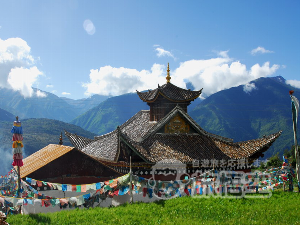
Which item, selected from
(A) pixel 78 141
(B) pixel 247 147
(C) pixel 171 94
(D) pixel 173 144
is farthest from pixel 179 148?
(A) pixel 78 141

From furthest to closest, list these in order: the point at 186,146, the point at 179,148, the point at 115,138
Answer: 1. the point at 115,138
2. the point at 186,146
3. the point at 179,148

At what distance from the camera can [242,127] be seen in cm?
15325

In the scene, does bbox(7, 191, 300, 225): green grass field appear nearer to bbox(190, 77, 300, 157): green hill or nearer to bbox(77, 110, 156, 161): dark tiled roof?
bbox(77, 110, 156, 161): dark tiled roof

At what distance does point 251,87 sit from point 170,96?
590 ft

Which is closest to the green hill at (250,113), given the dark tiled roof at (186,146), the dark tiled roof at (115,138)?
the dark tiled roof at (115,138)

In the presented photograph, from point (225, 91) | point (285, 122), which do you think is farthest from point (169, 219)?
point (225, 91)

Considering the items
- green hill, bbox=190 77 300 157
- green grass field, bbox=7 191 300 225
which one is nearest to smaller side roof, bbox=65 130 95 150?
green grass field, bbox=7 191 300 225

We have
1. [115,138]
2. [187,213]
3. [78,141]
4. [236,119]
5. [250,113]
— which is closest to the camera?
[187,213]

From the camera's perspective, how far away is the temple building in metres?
16.4

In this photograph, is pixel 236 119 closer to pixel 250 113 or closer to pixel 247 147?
pixel 250 113

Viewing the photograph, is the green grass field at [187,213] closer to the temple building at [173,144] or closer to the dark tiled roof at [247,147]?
the temple building at [173,144]

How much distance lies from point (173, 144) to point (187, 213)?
23.1 ft

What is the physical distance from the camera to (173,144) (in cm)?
1795

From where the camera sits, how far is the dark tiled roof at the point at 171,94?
843 inches
